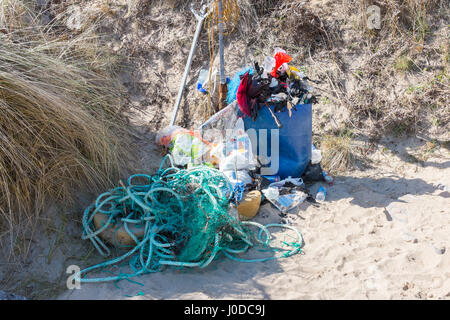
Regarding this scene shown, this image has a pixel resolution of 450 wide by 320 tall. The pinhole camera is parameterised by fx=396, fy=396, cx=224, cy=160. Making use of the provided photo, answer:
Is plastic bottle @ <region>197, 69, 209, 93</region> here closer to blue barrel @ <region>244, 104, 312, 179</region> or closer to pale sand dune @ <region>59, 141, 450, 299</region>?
blue barrel @ <region>244, 104, 312, 179</region>

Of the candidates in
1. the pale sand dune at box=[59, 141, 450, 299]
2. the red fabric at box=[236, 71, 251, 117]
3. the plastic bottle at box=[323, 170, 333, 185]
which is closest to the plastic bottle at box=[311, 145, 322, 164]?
the plastic bottle at box=[323, 170, 333, 185]

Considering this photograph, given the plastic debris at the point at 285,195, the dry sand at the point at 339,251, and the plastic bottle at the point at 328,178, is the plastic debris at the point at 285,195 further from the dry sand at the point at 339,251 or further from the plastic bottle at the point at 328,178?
the plastic bottle at the point at 328,178

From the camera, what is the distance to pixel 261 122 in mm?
3822

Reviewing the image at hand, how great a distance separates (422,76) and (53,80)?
414 centimetres

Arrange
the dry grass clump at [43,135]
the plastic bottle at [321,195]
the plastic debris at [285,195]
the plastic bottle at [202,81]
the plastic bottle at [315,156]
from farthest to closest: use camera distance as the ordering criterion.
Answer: the plastic bottle at [202,81], the plastic bottle at [315,156], the plastic bottle at [321,195], the plastic debris at [285,195], the dry grass clump at [43,135]

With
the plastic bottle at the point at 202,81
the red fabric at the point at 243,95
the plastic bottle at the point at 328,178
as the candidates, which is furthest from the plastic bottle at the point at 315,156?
the plastic bottle at the point at 202,81

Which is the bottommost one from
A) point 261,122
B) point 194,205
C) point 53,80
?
point 194,205

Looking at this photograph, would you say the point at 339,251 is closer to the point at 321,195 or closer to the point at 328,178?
the point at 321,195

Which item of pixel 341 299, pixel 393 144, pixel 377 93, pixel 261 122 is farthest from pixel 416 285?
pixel 377 93

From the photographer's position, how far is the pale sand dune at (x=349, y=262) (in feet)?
8.23

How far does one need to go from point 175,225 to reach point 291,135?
152 cm

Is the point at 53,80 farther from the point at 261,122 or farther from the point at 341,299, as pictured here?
the point at 341,299

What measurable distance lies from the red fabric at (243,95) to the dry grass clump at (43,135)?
1196 mm
